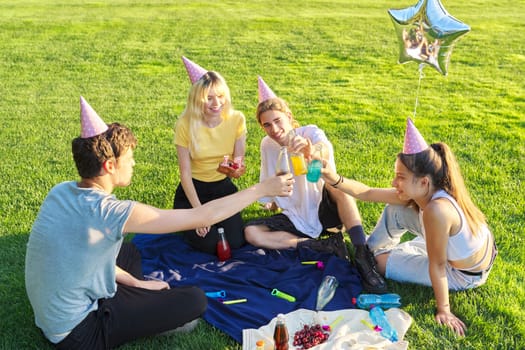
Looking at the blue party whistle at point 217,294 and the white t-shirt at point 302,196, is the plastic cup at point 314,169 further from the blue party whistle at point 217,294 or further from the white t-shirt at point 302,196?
the blue party whistle at point 217,294

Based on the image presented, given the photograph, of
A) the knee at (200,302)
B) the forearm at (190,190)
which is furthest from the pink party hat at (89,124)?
the forearm at (190,190)

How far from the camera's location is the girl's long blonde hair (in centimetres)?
522

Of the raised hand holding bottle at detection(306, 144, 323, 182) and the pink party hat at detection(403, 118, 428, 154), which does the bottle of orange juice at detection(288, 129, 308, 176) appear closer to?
the raised hand holding bottle at detection(306, 144, 323, 182)

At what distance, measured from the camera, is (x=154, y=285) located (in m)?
4.52

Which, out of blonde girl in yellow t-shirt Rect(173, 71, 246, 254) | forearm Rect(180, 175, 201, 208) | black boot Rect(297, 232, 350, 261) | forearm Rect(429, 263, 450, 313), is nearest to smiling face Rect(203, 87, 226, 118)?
blonde girl in yellow t-shirt Rect(173, 71, 246, 254)

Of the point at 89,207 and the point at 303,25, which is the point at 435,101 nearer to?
the point at 89,207

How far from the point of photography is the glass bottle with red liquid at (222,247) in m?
5.28

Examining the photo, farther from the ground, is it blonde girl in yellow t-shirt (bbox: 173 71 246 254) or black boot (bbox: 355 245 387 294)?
blonde girl in yellow t-shirt (bbox: 173 71 246 254)

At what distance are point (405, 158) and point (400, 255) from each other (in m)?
1.09

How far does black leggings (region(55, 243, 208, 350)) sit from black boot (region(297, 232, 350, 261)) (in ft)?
5.17

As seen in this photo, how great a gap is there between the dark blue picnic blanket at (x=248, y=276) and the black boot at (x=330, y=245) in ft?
0.22

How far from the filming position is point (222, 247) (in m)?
5.28

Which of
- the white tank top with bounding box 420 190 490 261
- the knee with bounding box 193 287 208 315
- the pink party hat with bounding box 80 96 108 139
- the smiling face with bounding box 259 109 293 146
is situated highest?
the pink party hat with bounding box 80 96 108 139

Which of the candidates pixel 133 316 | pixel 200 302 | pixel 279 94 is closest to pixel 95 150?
pixel 133 316
